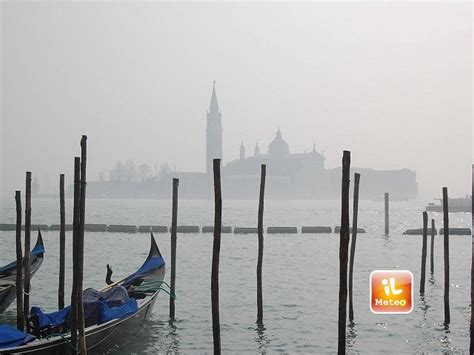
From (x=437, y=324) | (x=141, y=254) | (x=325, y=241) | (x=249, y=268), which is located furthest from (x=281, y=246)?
(x=437, y=324)

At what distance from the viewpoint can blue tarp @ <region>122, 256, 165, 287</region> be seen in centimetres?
999

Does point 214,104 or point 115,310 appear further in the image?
point 214,104

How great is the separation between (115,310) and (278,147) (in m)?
133

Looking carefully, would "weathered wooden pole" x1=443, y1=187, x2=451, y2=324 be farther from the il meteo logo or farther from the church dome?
the church dome

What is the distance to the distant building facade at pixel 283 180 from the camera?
133m

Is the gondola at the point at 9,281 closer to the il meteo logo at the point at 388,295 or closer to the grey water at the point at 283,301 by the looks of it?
the grey water at the point at 283,301

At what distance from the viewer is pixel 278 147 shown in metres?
139

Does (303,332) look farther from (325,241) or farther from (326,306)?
(325,241)

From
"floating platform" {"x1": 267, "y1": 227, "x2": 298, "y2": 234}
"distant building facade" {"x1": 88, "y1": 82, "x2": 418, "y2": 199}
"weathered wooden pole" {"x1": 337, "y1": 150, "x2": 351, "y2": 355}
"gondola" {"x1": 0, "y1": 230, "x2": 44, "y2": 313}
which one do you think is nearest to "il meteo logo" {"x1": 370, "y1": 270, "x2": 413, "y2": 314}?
"weathered wooden pole" {"x1": 337, "y1": 150, "x2": 351, "y2": 355}

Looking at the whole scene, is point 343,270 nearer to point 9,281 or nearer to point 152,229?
point 9,281

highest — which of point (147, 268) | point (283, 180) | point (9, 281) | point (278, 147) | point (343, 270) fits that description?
point (278, 147)

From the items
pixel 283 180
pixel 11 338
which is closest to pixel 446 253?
pixel 11 338

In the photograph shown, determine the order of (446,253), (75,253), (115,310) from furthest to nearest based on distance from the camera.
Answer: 1. (446,253)
2. (115,310)
3. (75,253)

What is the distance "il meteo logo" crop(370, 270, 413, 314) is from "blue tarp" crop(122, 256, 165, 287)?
11.9 ft
